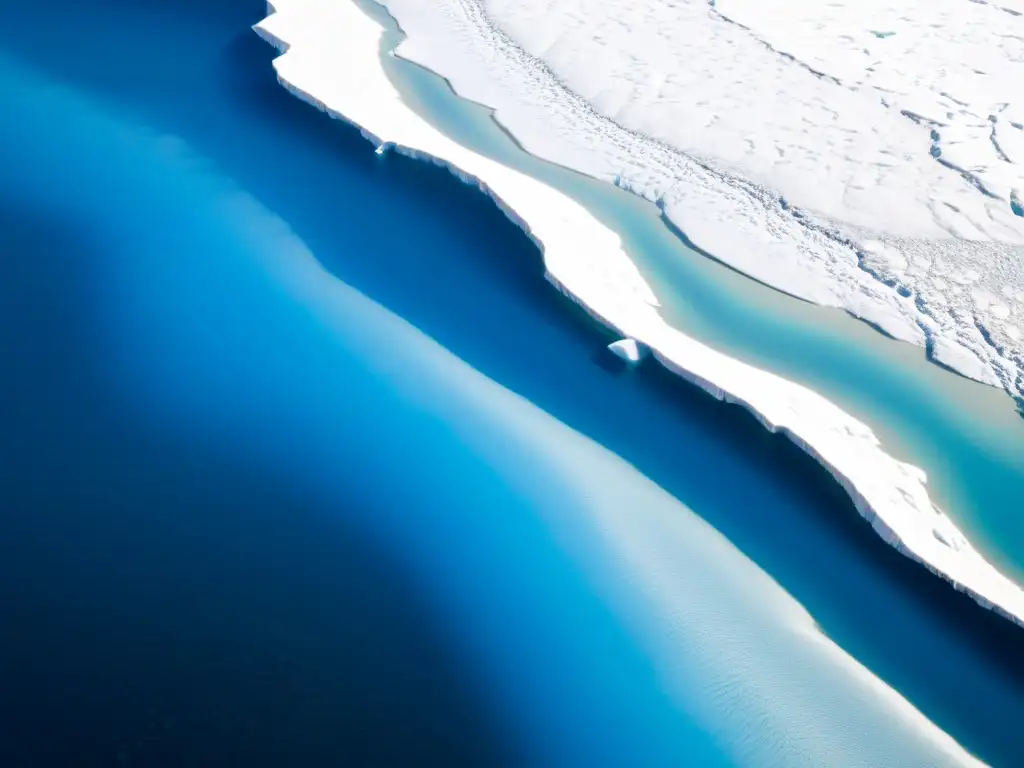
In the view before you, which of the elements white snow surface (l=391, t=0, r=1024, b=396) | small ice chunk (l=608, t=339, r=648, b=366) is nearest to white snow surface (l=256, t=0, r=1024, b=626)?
small ice chunk (l=608, t=339, r=648, b=366)

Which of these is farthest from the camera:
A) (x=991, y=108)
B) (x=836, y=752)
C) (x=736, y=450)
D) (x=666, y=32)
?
(x=666, y=32)

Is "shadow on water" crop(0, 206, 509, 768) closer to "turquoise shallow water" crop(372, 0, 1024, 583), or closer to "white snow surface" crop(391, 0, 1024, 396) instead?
"turquoise shallow water" crop(372, 0, 1024, 583)

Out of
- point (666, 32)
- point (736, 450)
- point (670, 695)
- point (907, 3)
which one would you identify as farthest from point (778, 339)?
point (907, 3)

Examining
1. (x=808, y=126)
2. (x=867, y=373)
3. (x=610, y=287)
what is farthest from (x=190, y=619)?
(x=808, y=126)

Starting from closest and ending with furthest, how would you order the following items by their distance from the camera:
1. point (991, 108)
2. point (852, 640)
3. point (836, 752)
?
point (836, 752), point (852, 640), point (991, 108)

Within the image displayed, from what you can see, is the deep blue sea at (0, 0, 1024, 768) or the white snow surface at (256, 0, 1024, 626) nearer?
the deep blue sea at (0, 0, 1024, 768)

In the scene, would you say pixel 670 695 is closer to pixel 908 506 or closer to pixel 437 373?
pixel 908 506

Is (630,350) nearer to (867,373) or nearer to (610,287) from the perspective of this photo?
(610,287)

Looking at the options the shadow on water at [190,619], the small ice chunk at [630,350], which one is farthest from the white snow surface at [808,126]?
the shadow on water at [190,619]
